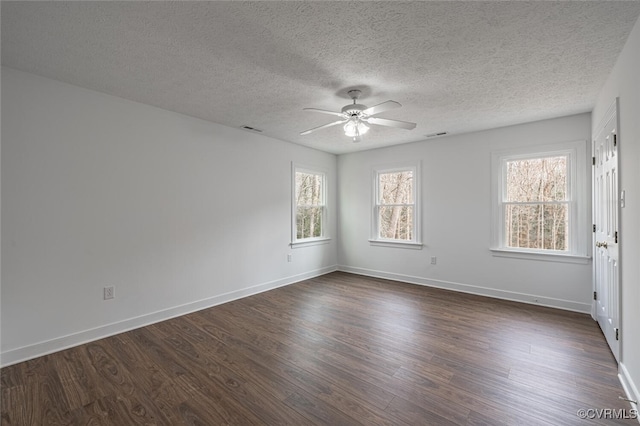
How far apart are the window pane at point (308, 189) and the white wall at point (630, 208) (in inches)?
162

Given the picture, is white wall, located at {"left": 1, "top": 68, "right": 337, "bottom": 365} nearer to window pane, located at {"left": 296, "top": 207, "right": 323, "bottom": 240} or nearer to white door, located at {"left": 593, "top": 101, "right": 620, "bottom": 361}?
window pane, located at {"left": 296, "top": 207, "right": 323, "bottom": 240}

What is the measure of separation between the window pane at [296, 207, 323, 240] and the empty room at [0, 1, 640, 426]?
492mm

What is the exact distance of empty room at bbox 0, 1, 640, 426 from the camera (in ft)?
6.21

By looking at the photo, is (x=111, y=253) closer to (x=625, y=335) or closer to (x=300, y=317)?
(x=300, y=317)

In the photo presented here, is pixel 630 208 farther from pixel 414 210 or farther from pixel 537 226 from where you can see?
pixel 414 210

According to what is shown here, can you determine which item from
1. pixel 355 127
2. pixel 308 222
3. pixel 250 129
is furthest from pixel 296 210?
pixel 355 127

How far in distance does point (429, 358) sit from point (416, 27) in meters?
2.57

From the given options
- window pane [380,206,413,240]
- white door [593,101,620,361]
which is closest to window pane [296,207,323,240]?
window pane [380,206,413,240]

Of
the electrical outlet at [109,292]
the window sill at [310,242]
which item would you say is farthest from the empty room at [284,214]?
the window sill at [310,242]

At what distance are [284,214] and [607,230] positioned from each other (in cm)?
400

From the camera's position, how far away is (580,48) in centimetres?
216

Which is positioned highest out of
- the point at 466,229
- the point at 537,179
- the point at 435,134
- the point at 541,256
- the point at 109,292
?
the point at 435,134

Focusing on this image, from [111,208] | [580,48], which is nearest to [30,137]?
[111,208]

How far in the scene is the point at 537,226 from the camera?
3986 mm
